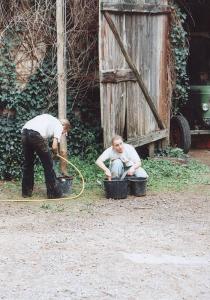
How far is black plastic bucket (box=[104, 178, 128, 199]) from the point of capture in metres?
9.16

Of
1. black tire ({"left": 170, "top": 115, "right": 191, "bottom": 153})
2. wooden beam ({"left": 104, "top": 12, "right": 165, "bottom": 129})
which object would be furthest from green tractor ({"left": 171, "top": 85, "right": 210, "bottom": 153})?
wooden beam ({"left": 104, "top": 12, "right": 165, "bottom": 129})

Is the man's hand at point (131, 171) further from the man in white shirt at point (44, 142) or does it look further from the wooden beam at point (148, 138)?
the wooden beam at point (148, 138)

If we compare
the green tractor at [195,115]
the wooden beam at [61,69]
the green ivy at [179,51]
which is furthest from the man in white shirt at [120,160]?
the green tractor at [195,115]

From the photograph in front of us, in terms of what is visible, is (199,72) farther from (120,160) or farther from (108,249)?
(108,249)

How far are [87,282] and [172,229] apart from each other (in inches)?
88.3

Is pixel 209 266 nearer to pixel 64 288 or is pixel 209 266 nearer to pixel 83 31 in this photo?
pixel 64 288

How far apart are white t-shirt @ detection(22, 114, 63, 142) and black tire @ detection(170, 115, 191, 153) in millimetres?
4419

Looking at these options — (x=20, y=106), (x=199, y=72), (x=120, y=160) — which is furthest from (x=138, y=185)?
(x=199, y=72)

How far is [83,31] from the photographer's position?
1138 cm

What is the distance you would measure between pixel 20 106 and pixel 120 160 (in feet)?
8.24

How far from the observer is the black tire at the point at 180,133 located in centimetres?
1292

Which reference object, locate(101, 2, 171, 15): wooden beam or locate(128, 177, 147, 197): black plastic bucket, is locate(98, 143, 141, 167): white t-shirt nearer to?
locate(128, 177, 147, 197): black plastic bucket

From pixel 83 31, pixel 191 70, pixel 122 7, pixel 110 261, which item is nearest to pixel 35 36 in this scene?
pixel 83 31

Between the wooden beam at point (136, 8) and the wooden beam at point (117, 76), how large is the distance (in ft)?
3.63
